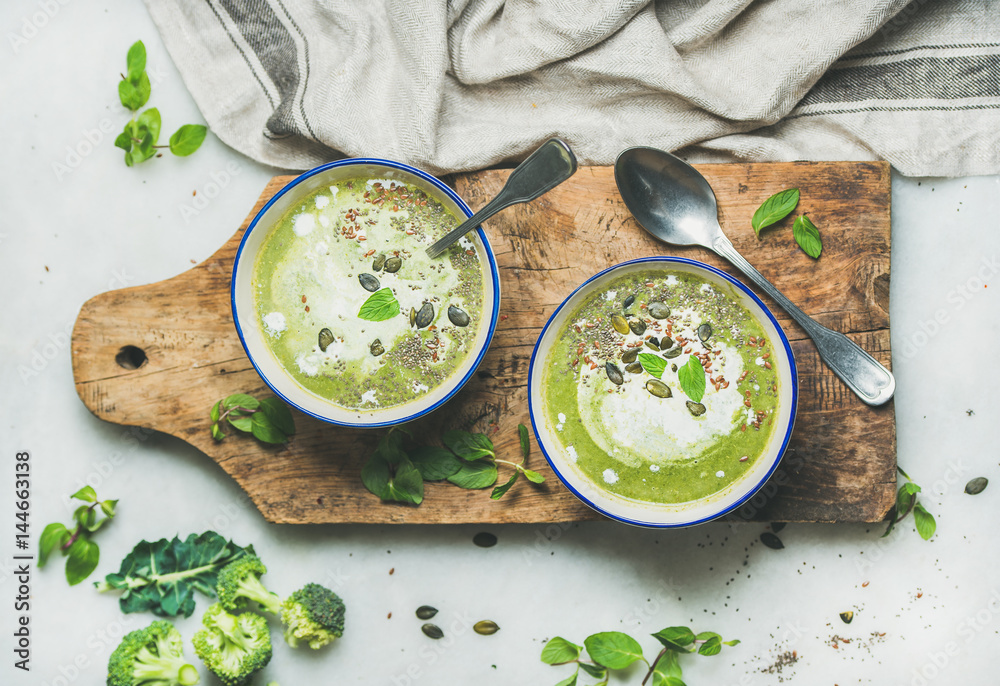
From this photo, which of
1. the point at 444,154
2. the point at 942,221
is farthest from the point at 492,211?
the point at 942,221

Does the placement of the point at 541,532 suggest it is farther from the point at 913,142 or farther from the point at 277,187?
the point at 913,142

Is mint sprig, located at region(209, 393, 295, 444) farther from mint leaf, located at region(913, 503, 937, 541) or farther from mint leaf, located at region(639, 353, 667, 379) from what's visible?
mint leaf, located at region(913, 503, 937, 541)

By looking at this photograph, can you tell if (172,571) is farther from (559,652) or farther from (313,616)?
(559,652)

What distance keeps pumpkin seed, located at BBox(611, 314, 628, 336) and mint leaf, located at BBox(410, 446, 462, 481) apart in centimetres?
69

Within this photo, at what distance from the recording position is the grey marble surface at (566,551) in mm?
2443

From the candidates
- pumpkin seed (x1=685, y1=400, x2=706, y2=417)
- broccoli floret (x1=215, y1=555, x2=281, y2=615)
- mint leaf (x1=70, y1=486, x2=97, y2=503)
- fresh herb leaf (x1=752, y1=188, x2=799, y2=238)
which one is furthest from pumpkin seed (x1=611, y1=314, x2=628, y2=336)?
mint leaf (x1=70, y1=486, x2=97, y2=503)

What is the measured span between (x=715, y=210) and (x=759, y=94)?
49cm

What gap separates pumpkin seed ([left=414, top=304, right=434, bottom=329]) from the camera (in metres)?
2.07

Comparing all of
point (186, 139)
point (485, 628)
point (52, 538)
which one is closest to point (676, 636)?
point (485, 628)

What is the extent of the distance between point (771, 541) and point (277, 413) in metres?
1.83

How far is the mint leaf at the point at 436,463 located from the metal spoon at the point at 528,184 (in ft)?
2.18

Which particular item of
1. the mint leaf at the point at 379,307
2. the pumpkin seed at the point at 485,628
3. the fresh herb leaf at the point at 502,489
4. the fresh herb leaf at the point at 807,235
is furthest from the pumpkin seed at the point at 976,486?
the mint leaf at the point at 379,307

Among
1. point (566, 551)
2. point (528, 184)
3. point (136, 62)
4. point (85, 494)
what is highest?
point (136, 62)

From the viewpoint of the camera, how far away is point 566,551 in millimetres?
2451
